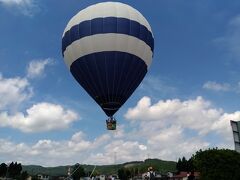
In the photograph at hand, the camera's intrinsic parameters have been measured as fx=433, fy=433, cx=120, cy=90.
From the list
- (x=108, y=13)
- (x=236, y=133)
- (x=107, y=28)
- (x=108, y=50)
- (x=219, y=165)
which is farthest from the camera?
(x=219, y=165)

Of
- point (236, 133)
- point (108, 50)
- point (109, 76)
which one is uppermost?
point (108, 50)

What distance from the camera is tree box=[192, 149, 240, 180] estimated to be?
58.9 m

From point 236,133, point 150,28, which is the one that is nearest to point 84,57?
point 150,28

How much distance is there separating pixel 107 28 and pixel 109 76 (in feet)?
18.1

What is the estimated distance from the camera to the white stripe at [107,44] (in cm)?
5000

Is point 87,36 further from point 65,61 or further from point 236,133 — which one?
point 236,133

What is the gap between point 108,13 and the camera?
50469mm

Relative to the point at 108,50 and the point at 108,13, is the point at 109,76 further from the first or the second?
the point at 108,13

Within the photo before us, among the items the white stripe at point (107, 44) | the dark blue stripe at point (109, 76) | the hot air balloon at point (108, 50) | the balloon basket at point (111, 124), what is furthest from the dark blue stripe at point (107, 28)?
the balloon basket at point (111, 124)

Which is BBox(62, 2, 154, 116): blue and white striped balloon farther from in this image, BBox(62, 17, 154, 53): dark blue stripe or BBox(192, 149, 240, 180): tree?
BBox(192, 149, 240, 180): tree

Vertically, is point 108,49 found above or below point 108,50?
above

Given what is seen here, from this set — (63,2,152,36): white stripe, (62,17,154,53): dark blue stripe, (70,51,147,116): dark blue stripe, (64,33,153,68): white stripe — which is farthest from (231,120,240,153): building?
(63,2,152,36): white stripe

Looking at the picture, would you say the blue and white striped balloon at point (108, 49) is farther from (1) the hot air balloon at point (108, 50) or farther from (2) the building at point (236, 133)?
(2) the building at point (236, 133)

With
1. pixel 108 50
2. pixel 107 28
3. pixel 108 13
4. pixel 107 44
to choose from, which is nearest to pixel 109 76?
pixel 108 50
